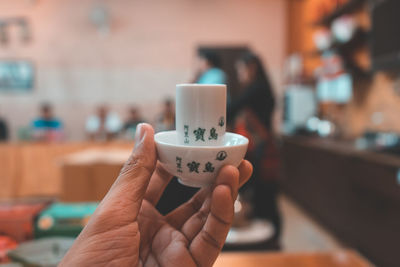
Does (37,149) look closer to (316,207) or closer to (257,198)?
(257,198)

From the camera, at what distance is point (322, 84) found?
4.44m

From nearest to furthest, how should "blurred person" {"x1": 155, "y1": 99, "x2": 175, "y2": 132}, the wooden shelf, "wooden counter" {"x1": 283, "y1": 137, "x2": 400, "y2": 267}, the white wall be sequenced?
"blurred person" {"x1": 155, "y1": 99, "x2": 175, "y2": 132}
"wooden counter" {"x1": 283, "y1": 137, "x2": 400, "y2": 267}
the wooden shelf
the white wall

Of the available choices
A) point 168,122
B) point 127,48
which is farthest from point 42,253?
point 127,48

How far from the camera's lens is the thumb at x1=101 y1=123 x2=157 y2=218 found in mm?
589

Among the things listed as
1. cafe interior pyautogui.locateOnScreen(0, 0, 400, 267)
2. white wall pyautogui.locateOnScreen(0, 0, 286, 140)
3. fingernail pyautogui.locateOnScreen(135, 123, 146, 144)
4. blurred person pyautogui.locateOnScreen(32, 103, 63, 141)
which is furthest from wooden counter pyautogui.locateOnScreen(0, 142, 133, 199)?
fingernail pyautogui.locateOnScreen(135, 123, 146, 144)

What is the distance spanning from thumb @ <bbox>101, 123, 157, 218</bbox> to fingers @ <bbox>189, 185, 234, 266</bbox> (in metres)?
0.13

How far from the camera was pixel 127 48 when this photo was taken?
6.25m

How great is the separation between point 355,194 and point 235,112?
1459 millimetres

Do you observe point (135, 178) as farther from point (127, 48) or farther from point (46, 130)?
point (127, 48)

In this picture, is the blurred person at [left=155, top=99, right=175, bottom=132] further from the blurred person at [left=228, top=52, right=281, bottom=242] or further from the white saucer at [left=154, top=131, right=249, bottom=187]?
the blurred person at [left=228, top=52, right=281, bottom=242]

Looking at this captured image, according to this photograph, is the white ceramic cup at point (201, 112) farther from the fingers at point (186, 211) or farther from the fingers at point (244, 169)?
the fingers at point (186, 211)

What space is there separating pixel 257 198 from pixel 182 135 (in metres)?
1.67

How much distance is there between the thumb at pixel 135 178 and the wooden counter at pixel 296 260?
60 cm

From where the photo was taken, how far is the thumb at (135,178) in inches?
23.2
